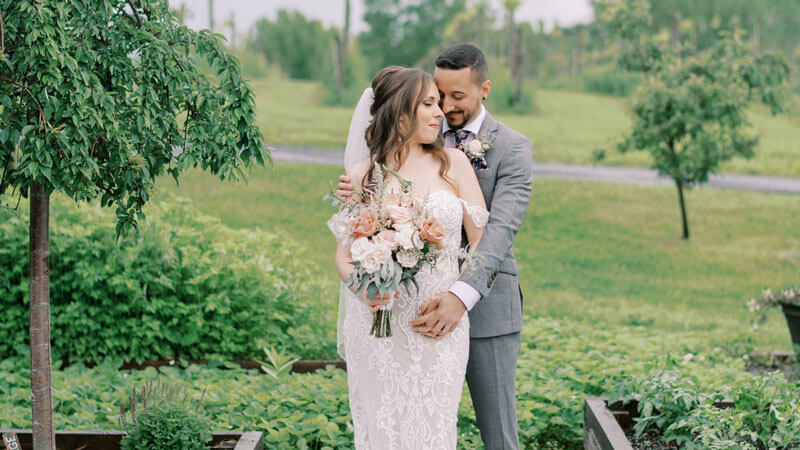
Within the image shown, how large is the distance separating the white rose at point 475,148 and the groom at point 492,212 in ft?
0.13

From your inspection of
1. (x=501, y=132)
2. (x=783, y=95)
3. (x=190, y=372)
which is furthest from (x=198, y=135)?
(x=783, y=95)

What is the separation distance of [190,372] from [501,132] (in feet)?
11.1

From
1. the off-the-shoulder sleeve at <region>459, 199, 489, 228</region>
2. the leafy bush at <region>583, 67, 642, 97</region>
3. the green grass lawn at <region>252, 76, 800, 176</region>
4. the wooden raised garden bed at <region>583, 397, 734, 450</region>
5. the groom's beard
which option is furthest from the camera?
the leafy bush at <region>583, 67, 642, 97</region>

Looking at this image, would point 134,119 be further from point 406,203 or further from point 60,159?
point 406,203

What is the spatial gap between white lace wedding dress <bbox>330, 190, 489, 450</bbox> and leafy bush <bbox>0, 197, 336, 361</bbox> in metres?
2.91

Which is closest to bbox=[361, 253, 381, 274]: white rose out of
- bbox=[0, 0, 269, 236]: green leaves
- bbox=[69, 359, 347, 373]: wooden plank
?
bbox=[0, 0, 269, 236]: green leaves

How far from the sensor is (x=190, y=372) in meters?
5.85

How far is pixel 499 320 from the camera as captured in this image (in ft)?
11.6

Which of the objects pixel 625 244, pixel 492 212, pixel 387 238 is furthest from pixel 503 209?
pixel 625 244

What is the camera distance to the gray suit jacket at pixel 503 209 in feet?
11.2

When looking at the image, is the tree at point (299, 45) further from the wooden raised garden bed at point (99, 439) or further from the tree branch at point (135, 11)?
the tree branch at point (135, 11)

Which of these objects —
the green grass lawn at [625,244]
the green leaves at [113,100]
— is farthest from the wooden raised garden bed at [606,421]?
the green grass lawn at [625,244]

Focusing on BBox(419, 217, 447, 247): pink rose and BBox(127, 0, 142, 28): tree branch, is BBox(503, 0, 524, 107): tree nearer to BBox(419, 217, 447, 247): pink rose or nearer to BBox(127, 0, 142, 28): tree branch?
BBox(127, 0, 142, 28): tree branch

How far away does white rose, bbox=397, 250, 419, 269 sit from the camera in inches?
121
